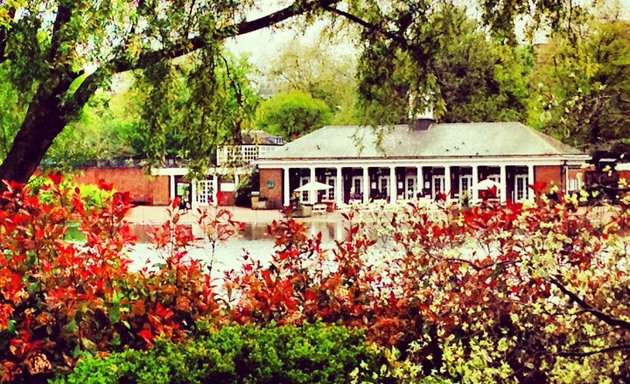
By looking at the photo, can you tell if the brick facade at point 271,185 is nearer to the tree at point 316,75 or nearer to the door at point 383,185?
the door at point 383,185

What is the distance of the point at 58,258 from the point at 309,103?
54.9 meters

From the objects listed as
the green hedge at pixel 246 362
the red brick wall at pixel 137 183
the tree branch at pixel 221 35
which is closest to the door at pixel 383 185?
the red brick wall at pixel 137 183

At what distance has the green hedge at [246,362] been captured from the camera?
4.27 meters

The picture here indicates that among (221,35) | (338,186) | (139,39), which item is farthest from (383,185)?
(139,39)

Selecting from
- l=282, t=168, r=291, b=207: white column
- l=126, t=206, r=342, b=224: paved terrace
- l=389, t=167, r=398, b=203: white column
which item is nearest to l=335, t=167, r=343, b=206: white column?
l=282, t=168, r=291, b=207: white column

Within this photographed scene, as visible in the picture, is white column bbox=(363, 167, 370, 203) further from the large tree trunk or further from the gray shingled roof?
the large tree trunk

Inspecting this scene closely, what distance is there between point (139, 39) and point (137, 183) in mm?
48570

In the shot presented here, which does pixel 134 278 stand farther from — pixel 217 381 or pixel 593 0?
pixel 593 0

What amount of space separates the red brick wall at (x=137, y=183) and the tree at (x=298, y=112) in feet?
24.8

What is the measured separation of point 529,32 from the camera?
9211 millimetres

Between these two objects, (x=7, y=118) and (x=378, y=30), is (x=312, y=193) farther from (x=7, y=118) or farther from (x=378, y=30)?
(x=378, y=30)

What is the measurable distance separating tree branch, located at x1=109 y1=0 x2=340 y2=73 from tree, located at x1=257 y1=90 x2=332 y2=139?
49.2 metres

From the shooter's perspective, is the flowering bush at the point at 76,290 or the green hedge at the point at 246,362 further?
the flowering bush at the point at 76,290

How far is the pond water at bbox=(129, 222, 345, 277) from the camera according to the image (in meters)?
18.5
